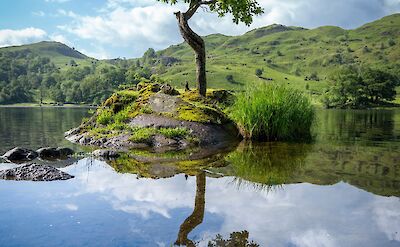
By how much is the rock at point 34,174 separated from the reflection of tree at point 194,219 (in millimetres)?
3722

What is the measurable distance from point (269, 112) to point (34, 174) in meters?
10.7

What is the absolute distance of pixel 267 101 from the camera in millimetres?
17500

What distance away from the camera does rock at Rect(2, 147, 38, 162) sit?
13.7m

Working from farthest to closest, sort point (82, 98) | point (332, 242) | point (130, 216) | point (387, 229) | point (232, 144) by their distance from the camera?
1. point (82, 98)
2. point (232, 144)
3. point (130, 216)
4. point (387, 229)
5. point (332, 242)

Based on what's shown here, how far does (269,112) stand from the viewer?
17484 mm

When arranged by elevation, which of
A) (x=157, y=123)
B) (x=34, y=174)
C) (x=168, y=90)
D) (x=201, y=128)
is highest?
(x=168, y=90)

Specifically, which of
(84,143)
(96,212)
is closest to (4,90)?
(84,143)

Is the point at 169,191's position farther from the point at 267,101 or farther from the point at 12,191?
the point at 267,101

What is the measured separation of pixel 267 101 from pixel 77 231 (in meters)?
12.8

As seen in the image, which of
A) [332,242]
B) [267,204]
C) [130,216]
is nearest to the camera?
[332,242]

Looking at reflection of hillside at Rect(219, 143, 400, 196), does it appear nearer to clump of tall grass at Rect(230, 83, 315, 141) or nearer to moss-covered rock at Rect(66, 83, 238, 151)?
clump of tall grass at Rect(230, 83, 315, 141)

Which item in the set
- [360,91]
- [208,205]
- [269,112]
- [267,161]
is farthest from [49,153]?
[360,91]

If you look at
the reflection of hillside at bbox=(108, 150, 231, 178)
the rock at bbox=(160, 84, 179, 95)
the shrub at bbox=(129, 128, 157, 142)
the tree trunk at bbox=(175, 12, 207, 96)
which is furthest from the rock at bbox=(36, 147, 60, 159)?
the tree trunk at bbox=(175, 12, 207, 96)

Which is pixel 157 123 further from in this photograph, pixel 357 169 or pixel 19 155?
pixel 357 169
